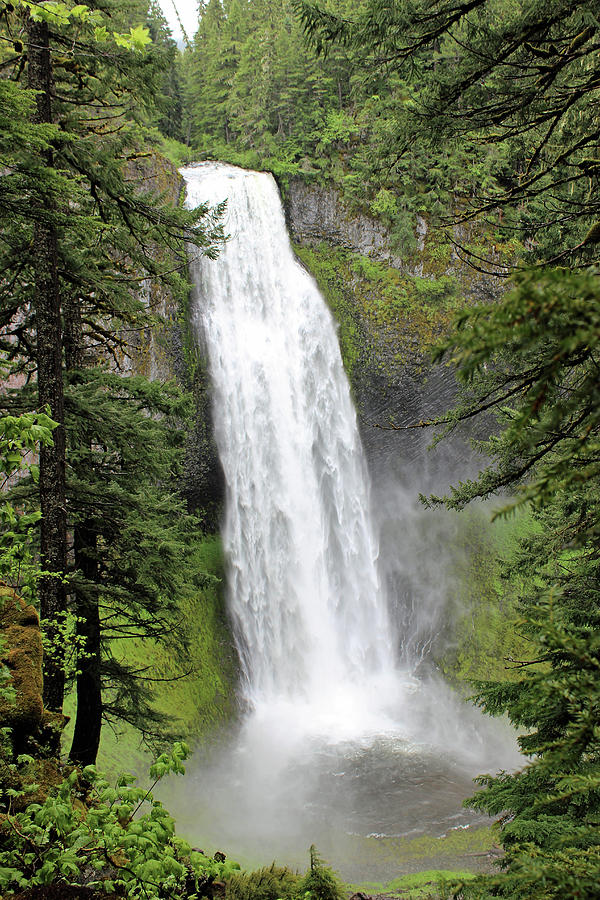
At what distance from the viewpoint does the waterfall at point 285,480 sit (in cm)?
1497

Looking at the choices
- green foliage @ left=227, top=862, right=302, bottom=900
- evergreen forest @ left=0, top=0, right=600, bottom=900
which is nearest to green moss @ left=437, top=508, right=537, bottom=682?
evergreen forest @ left=0, top=0, right=600, bottom=900

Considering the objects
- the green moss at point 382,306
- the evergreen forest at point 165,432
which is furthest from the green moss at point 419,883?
the green moss at point 382,306

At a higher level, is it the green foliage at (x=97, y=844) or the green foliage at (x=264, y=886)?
the green foliage at (x=97, y=844)

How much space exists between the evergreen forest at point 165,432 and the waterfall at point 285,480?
1.75 m

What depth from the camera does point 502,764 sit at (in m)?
12.5

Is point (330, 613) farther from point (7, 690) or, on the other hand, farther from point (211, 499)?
point (7, 690)

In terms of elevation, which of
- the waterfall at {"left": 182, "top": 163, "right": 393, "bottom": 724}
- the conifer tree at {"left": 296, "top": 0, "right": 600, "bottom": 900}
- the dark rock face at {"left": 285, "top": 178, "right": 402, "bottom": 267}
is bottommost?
the conifer tree at {"left": 296, "top": 0, "right": 600, "bottom": 900}

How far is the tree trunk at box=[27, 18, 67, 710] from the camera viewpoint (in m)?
4.86

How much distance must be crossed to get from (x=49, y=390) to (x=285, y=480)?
36.4ft

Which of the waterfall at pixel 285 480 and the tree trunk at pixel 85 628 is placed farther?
the waterfall at pixel 285 480

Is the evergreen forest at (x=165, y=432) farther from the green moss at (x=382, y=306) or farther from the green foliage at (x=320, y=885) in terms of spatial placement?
the green moss at (x=382, y=306)

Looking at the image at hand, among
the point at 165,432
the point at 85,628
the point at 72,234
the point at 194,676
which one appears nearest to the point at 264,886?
the point at 85,628

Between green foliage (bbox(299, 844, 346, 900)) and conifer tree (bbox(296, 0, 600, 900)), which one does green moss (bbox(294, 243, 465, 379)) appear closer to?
conifer tree (bbox(296, 0, 600, 900))

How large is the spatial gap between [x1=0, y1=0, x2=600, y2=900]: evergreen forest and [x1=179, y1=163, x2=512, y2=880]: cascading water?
5.04 feet
